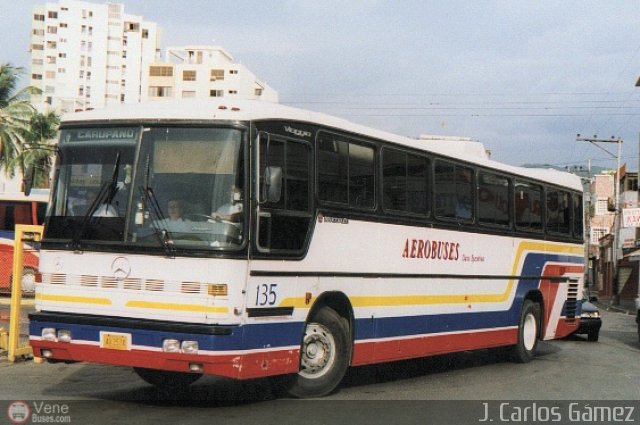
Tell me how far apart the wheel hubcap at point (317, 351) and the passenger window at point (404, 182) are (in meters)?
2.12

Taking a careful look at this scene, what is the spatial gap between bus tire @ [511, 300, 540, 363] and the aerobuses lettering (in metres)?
3.31

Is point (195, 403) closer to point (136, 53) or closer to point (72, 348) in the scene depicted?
point (72, 348)

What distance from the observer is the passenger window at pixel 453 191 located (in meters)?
13.2

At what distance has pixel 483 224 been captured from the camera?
47.8ft

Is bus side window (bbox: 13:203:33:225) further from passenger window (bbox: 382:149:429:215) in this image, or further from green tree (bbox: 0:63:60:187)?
passenger window (bbox: 382:149:429:215)

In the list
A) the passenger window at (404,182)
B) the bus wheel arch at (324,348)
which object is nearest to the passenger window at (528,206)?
the passenger window at (404,182)

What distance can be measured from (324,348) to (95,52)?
127 metres

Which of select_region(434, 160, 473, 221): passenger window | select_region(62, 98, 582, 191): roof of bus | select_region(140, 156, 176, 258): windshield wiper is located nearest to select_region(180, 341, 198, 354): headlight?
select_region(140, 156, 176, 258): windshield wiper

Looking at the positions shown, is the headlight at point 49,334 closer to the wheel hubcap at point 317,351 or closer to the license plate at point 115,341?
the license plate at point 115,341

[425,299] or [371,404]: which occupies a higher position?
[425,299]

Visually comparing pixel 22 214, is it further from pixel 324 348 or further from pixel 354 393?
pixel 324 348

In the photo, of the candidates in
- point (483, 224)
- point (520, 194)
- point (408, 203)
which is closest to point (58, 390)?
point (408, 203)

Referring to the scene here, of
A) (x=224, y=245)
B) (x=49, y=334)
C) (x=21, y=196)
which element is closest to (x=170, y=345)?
(x=224, y=245)

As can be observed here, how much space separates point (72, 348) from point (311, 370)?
2.75 m
